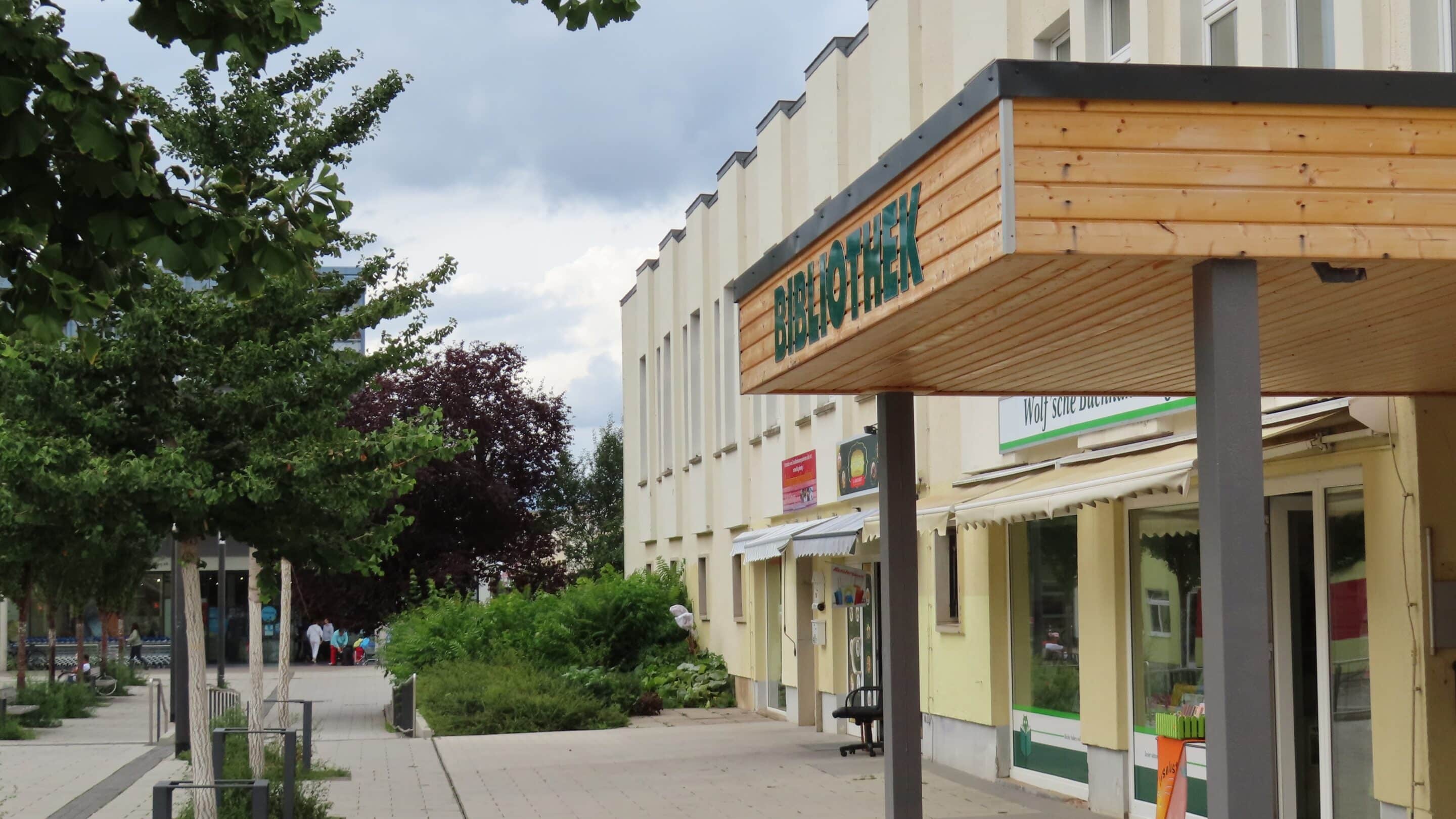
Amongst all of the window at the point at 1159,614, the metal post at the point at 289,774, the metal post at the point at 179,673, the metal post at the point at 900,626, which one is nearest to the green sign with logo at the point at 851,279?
the metal post at the point at 900,626

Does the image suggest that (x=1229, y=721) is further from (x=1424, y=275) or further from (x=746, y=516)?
(x=746, y=516)

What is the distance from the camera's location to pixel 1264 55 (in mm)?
10492

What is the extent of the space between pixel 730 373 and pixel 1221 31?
1605cm

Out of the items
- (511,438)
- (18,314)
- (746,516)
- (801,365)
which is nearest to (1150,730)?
(801,365)

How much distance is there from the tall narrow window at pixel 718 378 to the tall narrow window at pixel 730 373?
7 cm

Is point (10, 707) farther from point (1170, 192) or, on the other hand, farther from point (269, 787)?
point (1170, 192)

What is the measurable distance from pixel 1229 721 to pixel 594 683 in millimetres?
21253

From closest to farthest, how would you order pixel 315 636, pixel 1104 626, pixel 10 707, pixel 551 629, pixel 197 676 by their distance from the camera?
pixel 197 676, pixel 1104 626, pixel 10 707, pixel 551 629, pixel 315 636

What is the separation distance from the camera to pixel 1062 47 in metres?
14.4

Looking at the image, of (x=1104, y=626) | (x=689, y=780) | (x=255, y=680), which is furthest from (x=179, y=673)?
(x=1104, y=626)

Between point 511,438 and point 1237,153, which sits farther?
point 511,438

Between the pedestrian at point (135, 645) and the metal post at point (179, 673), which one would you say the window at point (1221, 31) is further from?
the pedestrian at point (135, 645)

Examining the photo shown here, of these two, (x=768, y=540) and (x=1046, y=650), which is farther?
(x=768, y=540)

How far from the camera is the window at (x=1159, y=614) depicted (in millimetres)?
12219
